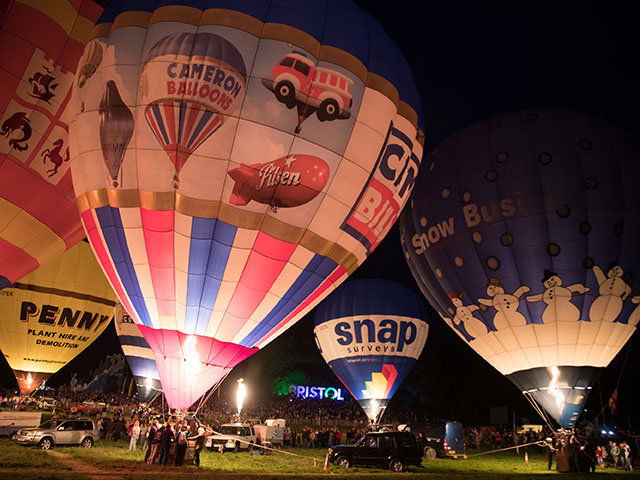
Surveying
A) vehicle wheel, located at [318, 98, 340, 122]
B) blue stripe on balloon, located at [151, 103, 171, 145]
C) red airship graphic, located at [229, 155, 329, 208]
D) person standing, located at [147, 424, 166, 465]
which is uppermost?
vehicle wheel, located at [318, 98, 340, 122]

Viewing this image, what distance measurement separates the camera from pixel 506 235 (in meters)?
13.7

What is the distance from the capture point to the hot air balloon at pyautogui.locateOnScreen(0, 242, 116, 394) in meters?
17.3

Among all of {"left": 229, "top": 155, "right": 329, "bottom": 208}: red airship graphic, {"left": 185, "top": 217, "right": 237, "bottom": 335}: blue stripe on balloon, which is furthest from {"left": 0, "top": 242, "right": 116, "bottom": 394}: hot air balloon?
{"left": 229, "top": 155, "right": 329, "bottom": 208}: red airship graphic

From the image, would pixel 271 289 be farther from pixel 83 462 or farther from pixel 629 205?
pixel 629 205

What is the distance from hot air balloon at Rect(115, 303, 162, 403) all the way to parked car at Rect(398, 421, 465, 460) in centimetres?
1125

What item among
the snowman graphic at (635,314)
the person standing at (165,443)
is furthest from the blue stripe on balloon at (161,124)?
the snowman graphic at (635,314)

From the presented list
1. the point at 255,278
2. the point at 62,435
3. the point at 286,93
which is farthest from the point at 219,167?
the point at 62,435

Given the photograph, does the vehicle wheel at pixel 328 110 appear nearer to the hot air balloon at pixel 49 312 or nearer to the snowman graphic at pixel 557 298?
the snowman graphic at pixel 557 298

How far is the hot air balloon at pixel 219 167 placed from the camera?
852cm

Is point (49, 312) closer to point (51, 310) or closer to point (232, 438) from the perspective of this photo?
point (51, 310)

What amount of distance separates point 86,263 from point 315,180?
12.6 m

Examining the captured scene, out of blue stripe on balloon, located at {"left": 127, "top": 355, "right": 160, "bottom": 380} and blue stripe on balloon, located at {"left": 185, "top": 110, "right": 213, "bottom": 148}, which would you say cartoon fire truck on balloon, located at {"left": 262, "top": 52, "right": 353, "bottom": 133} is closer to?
blue stripe on balloon, located at {"left": 185, "top": 110, "right": 213, "bottom": 148}

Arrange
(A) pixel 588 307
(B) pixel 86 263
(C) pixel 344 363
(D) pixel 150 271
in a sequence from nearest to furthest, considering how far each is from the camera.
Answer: (D) pixel 150 271, (A) pixel 588 307, (B) pixel 86 263, (C) pixel 344 363

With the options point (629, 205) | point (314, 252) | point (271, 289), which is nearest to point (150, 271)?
point (271, 289)
